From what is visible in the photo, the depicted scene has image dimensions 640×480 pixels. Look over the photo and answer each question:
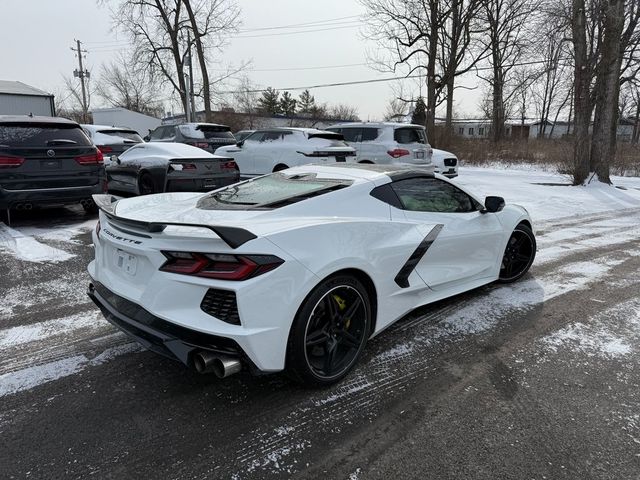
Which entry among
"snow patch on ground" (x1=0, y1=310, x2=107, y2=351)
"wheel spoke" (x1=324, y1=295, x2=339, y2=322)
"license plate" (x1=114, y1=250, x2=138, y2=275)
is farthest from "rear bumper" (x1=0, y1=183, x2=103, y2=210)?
"wheel spoke" (x1=324, y1=295, x2=339, y2=322)

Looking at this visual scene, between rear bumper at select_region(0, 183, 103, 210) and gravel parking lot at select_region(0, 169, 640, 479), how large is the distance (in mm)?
2910

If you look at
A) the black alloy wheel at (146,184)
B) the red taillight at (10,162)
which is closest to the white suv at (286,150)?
the black alloy wheel at (146,184)

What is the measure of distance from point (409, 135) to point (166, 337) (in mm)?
11878

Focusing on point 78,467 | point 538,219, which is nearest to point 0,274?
point 78,467

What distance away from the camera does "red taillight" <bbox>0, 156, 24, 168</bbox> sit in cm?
670

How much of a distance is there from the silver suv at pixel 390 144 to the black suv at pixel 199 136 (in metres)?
3.82

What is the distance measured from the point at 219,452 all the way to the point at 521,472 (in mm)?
1498

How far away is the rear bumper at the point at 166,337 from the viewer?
2.51 m

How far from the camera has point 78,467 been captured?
2.27 metres

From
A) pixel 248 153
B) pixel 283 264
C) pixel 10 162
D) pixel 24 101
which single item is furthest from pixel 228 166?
pixel 24 101

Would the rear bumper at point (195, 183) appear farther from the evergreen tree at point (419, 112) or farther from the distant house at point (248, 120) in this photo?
the evergreen tree at point (419, 112)

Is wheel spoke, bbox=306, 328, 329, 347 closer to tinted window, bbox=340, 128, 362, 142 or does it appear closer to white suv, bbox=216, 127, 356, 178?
white suv, bbox=216, 127, 356, 178

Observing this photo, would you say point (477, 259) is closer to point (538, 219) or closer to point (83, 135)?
point (538, 219)

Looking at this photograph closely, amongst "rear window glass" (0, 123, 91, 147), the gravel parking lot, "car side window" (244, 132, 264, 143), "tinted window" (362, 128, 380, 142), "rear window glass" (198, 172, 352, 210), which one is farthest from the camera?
"tinted window" (362, 128, 380, 142)
